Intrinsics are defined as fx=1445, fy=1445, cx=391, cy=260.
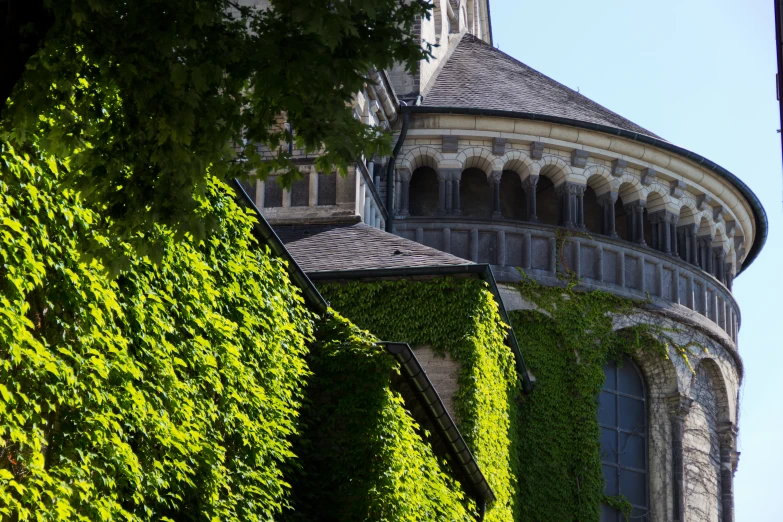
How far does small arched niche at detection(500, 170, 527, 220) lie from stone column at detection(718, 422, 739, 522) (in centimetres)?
624

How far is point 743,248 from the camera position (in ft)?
105

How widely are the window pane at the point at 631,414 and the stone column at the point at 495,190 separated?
14.7 ft

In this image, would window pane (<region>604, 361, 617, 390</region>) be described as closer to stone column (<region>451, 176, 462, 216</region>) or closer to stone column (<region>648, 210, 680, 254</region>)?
stone column (<region>648, 210, 680, 254</region>)

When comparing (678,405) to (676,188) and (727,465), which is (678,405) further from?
(676,188)

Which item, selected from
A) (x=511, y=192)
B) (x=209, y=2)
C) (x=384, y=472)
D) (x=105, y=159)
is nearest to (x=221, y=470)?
(x=384, y=472)

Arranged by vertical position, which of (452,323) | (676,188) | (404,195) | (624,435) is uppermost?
(676,188)

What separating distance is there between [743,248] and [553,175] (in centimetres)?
622

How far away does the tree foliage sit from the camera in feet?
25.1

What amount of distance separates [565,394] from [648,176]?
521 cm

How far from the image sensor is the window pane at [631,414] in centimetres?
2814

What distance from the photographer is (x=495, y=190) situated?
1081 inches

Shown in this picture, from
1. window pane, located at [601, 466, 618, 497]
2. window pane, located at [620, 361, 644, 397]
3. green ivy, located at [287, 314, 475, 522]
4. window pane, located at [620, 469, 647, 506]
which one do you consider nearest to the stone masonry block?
window pane, located at [620, 361, 644, 397]

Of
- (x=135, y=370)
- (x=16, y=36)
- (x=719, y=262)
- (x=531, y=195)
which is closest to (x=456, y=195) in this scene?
(x=531, y=195)

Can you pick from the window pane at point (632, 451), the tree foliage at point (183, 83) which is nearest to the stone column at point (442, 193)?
the window pane at point (632, 451)
